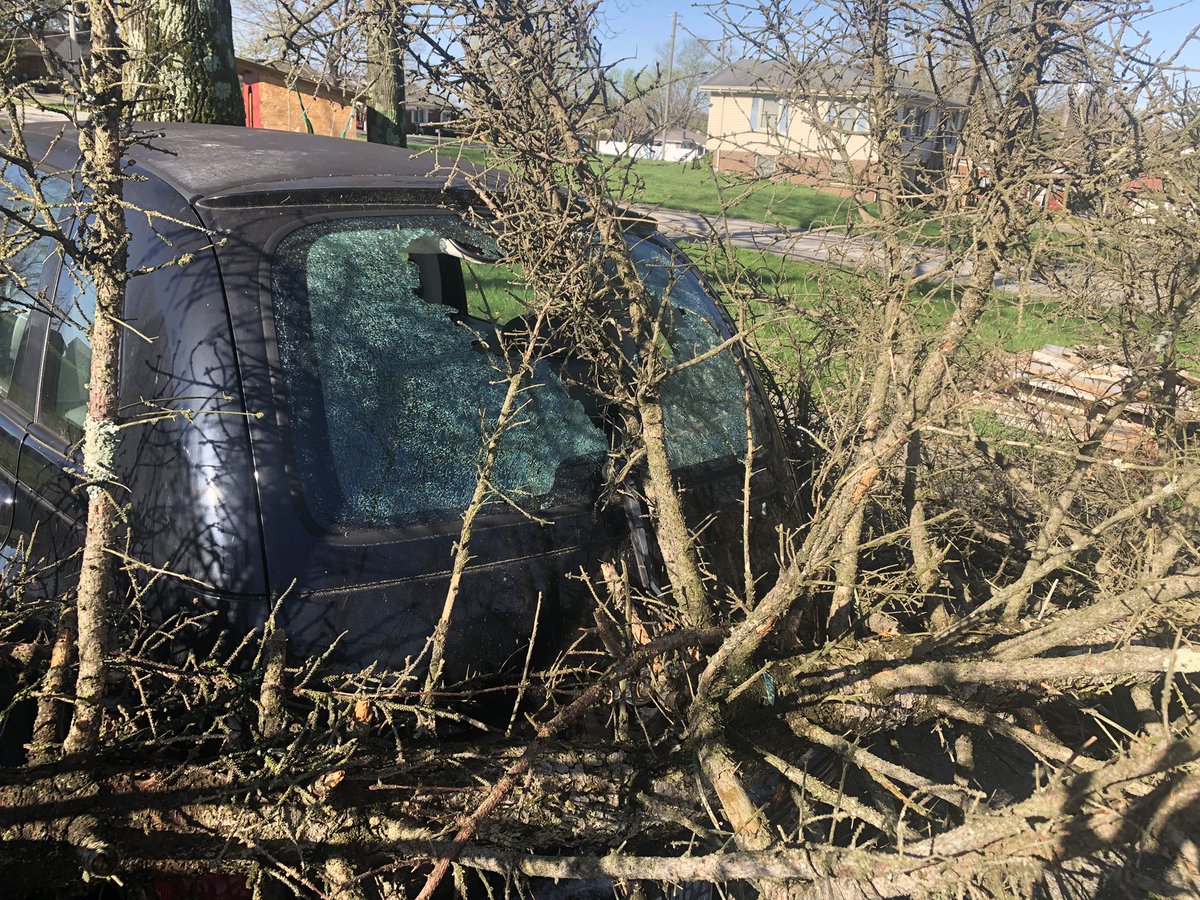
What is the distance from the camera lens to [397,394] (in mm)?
2293

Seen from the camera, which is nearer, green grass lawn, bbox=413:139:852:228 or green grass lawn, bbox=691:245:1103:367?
green grass lawn, bbox=413:139:852:228

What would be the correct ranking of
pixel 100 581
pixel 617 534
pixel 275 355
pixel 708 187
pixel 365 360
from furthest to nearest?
pixel 708 187, pixel 617 534, pixel 365 360, pixel 275 355, pixel 100 581

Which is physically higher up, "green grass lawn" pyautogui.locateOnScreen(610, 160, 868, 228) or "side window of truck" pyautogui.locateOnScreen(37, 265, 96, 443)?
"green grass lawn" pyautogui.locateOnScreen(610, 160, 868, 228)

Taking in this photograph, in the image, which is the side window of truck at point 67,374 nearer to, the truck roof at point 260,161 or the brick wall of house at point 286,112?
the truck roof at point 260,161

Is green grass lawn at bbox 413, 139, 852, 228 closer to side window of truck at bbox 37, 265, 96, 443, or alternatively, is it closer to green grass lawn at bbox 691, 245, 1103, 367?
green grass lawn at bbox 691, 245, 1103, 367

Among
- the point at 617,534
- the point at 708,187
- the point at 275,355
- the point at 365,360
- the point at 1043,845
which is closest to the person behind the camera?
the point at 1043,845

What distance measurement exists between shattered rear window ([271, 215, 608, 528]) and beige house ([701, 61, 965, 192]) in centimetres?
133

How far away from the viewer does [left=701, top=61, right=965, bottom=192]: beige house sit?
324 cm

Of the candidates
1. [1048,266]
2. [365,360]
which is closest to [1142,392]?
[1048,266]

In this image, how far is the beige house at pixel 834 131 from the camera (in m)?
3.24

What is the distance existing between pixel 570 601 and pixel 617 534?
0.24 meters

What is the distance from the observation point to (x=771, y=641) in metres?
2.59

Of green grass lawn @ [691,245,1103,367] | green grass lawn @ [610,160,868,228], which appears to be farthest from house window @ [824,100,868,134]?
green grass lawn @ [691,245,1103,367]

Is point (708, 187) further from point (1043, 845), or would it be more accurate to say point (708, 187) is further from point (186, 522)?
point (1043, 845)
